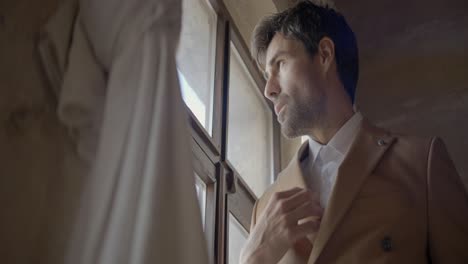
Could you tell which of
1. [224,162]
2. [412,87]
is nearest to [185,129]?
[224,162]

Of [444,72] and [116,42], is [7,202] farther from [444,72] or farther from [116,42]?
[444,72]

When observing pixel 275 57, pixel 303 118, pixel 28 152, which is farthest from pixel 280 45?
pixel 28 152

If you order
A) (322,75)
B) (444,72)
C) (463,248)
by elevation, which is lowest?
(444,72)

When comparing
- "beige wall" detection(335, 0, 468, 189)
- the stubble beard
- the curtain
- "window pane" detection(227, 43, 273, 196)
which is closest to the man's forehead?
the stubble beard

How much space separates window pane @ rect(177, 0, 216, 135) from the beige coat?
0.61 meters

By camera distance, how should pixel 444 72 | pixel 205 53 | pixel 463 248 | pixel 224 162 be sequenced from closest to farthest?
pixel 463 248
pixel 224 162
pixel 205 53
pixel 444 72

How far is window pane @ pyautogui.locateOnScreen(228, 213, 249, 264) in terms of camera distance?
1.79 meters

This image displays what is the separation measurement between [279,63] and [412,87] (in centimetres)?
112

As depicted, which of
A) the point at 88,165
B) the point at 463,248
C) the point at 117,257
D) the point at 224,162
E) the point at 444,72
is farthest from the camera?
the point at 444,72

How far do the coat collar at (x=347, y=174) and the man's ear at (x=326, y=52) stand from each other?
0.62 ft

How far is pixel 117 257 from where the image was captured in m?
0.49

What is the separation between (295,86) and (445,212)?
0.43 metres

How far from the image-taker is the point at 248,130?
7.00ft

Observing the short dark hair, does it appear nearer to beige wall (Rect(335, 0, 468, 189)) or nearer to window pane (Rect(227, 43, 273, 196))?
window pane (Rect(227, 43, 273, 196))
